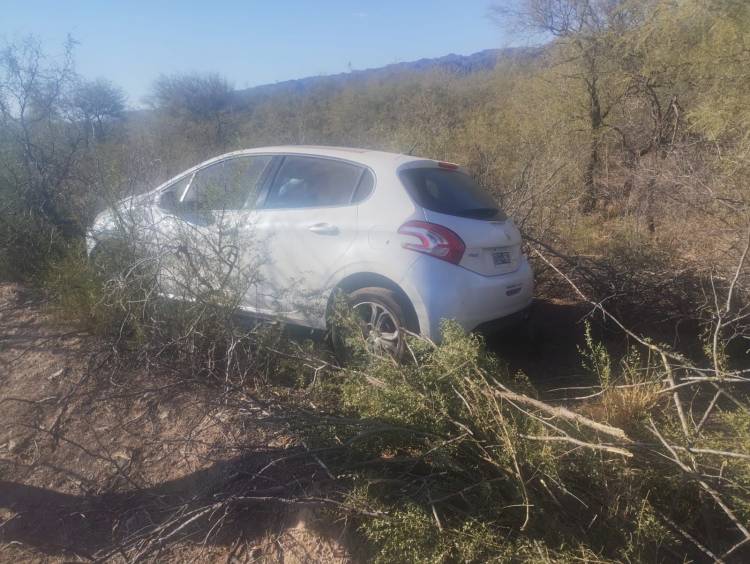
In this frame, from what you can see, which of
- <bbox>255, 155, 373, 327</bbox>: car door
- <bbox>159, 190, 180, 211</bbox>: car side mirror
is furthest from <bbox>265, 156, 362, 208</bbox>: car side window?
<bbox>159, 190, 180, 211</bbox>: car side mirror

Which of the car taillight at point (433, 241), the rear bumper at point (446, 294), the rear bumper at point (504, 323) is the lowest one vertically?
the rear bumper at point (504, 323)

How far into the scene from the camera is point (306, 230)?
379cm

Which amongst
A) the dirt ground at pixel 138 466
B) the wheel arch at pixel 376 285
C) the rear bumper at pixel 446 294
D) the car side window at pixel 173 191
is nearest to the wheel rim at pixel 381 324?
the wheel arch at pixel 376 285

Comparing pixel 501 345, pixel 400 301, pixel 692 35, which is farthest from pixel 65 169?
pixel 692 35

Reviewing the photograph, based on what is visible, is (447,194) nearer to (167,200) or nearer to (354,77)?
(167,200)

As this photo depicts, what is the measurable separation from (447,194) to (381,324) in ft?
3.65

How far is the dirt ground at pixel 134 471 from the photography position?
2311 mm

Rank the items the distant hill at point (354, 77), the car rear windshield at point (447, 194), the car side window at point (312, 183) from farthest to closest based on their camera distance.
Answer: the distant hill at point (354, 77)
the car side window at point (312, 183)
the car rear windshield at point (447, 194)

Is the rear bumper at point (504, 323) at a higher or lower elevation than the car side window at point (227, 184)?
lower

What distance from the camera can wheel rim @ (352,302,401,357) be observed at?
3.37 m

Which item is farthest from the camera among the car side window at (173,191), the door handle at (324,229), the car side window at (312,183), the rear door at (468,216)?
the car side window at (173,191)

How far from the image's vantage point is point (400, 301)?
3.41m

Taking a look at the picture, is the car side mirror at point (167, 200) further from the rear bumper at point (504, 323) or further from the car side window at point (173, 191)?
the rear bumper at point (504, 323)

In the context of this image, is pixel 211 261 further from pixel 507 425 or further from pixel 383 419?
pixel 507 425
